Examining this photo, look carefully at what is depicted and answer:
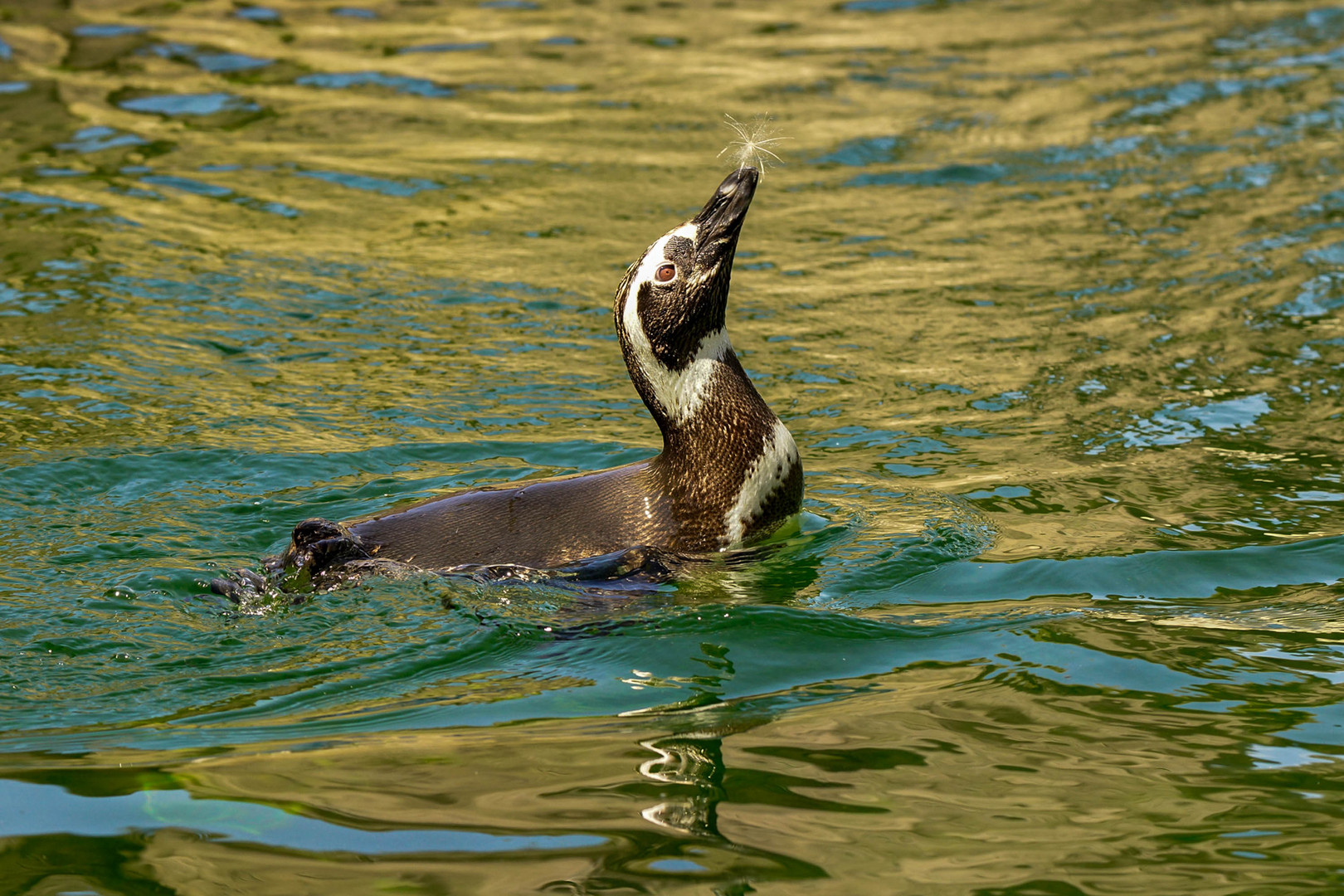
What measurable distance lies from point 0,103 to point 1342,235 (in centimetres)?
1324

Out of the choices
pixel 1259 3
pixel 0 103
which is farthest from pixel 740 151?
pixel 1259 3

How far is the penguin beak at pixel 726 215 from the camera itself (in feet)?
23.2

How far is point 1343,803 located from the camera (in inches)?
191

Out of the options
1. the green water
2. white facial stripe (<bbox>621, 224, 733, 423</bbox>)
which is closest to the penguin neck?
white facial stripe (<bbox>621, 224, 733, 423</bbox>)

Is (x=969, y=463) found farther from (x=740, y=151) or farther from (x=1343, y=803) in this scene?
(x=1343, y=803)

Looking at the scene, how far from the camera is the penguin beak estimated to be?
7.07 meters

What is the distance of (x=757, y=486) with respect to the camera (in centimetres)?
714

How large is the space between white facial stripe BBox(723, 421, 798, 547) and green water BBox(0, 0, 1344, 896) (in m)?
0.24

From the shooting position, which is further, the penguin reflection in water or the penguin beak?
the penguin beak

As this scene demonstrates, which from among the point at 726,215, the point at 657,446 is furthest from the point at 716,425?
the point at 657,446

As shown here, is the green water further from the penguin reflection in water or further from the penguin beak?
the penguin beak

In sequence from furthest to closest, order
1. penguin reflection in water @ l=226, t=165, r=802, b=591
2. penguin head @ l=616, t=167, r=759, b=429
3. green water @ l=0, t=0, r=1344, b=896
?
1. penguin head @ l=616, t=167, r=759, b=429
2. penguin reflection in water @ l=226, t=165, r=802, b=591
3. green water @ l=0, t=0, r=1344, b=896

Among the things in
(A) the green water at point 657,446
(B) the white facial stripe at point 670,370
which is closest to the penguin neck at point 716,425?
(B) the white facial stripe at point 670,370

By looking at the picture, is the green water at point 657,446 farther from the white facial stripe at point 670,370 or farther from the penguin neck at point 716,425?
the white facial stripe at point 670,370
